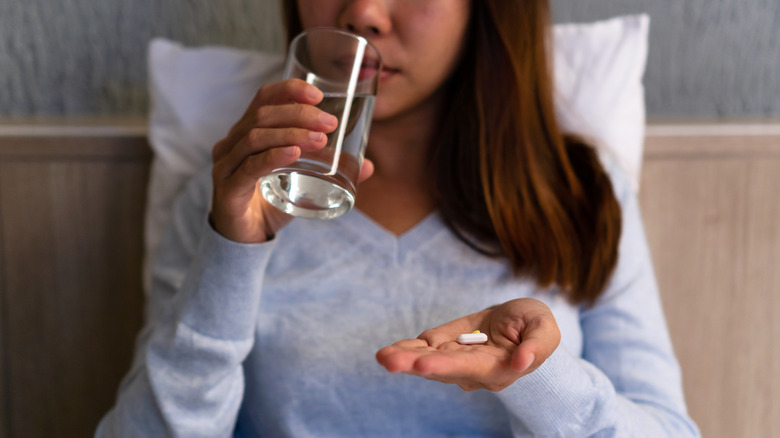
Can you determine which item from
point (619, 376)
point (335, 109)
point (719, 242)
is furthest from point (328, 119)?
point (719, 242)

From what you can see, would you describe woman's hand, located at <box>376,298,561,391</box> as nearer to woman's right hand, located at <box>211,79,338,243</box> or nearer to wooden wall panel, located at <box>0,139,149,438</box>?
woman's right hand, located at <box>211,79,338,243</box>

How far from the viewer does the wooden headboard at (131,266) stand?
100cm

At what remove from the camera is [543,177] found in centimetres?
85

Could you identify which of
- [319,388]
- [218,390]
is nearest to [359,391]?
[319,388]

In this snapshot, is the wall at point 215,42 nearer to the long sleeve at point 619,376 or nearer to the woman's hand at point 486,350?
the long sleeve at point 619,376

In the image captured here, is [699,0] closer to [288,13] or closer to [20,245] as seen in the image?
[288,13]

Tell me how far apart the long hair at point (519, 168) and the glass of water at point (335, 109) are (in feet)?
0.81

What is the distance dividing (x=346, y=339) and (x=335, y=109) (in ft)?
0.98

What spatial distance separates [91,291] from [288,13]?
54 centimetres

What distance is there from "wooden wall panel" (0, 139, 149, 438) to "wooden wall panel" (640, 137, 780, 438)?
85 centimetres

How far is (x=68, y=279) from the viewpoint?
1.02 meters

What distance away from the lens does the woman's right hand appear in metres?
0.55

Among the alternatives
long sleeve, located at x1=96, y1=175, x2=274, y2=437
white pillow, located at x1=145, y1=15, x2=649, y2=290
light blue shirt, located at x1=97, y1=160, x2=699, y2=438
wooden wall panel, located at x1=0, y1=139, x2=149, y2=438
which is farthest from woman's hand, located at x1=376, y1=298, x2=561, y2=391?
wooden wall panel, located at x1=0, y1=139, x2=149, y2=438

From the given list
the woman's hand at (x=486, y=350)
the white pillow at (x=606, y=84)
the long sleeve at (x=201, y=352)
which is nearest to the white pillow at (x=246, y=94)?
the white pillow at (x=606, y=84)
